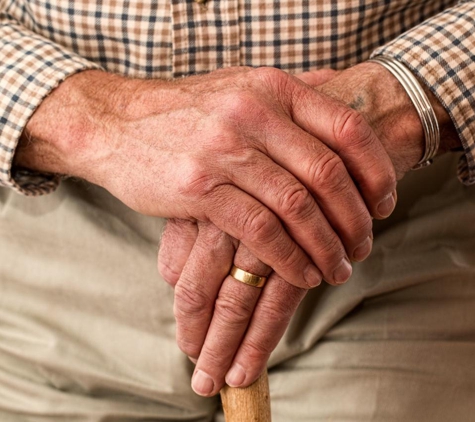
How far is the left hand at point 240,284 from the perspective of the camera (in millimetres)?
931

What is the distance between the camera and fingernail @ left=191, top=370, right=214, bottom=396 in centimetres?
98

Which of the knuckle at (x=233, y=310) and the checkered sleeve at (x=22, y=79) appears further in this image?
the checkered sleeve at (x=22, y=79)

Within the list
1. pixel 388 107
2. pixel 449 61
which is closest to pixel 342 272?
pixel 388 107

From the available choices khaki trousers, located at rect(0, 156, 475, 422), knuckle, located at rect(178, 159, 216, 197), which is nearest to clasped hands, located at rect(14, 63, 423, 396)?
knuckle, located at rect(178, 159, 216, 197)

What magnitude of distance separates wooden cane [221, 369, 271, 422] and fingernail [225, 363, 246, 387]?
17 mm

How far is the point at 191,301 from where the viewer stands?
942 millimetres

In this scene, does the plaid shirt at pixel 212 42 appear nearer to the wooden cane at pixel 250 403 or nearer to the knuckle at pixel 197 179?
the knuckle at pixel 197 179

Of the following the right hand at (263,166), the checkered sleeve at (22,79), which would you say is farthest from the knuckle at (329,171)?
the checkered sleeve at (22,79)

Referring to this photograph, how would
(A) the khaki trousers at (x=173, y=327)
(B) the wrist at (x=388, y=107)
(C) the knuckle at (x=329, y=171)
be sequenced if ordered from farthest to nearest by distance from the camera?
(A) the khaki trousers at (x=173, y=327), (B) the wrist at (x=388, y=107), (C) the knuckle at (x=329, y=171)

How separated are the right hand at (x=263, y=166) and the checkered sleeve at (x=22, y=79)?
0.15m

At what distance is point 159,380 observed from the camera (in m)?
1.15

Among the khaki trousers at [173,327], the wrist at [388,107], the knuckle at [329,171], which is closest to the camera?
the knuckle at [329,171]

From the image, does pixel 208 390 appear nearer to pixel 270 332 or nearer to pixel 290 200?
pixel 270 332

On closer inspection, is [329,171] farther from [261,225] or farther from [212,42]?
[212,42]
